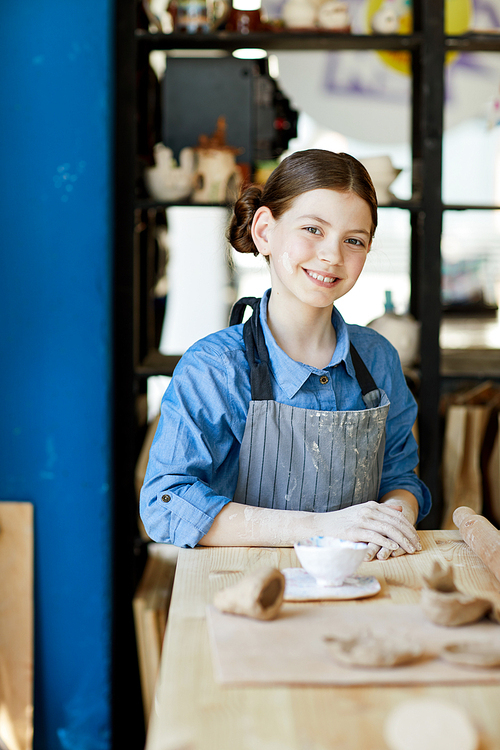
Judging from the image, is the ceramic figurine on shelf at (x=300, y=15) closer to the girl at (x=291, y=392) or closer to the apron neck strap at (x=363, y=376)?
the girl at (x=291, y=392)

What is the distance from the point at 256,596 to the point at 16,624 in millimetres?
1576

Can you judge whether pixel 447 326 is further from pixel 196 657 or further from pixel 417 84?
pixel 196 657

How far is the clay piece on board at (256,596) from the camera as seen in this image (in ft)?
2.63

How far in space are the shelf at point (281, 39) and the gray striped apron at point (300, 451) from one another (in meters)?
1.22

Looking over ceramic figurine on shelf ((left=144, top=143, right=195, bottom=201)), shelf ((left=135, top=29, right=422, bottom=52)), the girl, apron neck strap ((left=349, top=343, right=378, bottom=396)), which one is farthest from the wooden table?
shelf ((left=135, top=29, right=422, bottom=52))

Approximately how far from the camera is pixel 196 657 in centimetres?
73

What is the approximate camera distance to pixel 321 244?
4.42 ft

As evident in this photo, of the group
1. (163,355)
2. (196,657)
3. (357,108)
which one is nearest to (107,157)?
(163,355)

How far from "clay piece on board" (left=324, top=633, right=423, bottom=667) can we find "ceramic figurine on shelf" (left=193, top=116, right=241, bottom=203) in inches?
68.8

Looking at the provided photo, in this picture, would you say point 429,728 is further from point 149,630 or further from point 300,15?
point 300,15

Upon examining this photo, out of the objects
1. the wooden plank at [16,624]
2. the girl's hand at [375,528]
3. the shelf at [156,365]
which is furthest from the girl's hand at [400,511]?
the wooden plank at [16,624]

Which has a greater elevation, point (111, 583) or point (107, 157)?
point (107, 157)

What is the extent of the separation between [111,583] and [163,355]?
80 centimetres

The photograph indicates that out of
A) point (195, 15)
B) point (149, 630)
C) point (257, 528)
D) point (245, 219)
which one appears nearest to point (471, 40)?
point (195, 15)
